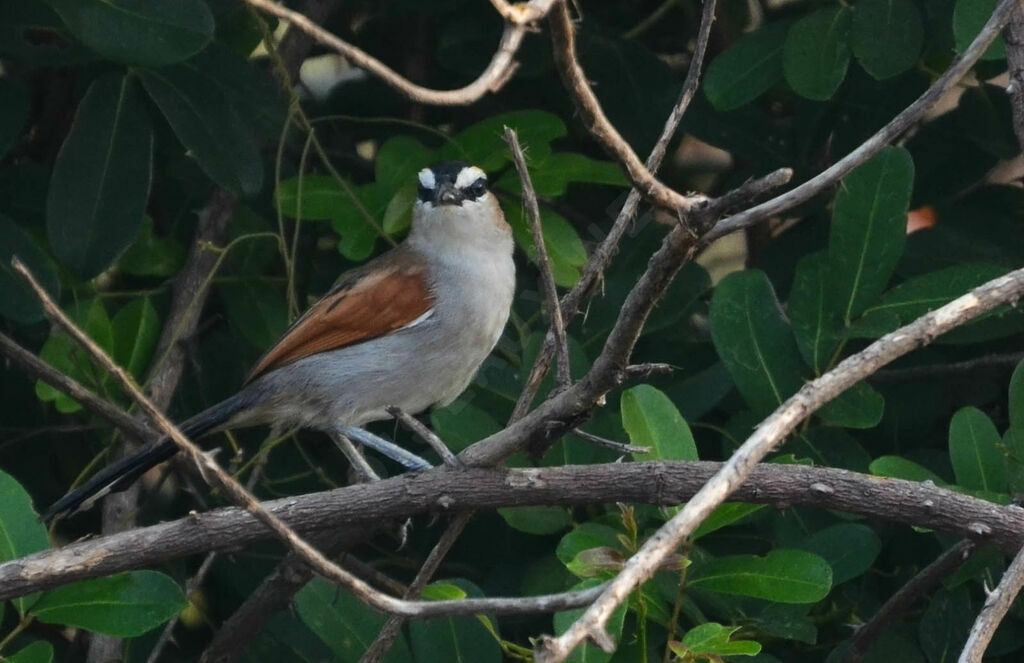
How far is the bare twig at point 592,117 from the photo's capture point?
202cm

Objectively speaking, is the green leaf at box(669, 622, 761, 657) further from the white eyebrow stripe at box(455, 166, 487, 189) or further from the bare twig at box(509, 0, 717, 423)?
the white eyebrow stripe at box(455, 166, 487, 189)

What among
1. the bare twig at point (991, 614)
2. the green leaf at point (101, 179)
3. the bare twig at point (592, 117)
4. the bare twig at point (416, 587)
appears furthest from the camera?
the green leaf at point (101, 179)

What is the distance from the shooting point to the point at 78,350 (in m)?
4.04

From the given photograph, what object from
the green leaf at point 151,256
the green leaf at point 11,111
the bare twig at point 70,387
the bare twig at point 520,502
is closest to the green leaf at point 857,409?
the bare twig at point 520,502

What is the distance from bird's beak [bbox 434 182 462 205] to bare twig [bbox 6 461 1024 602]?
4.14 ft

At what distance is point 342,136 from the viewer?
4863mm

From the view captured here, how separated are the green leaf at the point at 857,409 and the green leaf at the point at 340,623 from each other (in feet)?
3.97

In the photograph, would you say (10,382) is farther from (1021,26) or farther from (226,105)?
(1021,26)

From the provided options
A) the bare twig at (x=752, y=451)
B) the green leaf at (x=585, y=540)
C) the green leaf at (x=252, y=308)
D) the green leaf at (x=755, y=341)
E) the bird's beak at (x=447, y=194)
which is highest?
the bare twig at (x=752, y=451)

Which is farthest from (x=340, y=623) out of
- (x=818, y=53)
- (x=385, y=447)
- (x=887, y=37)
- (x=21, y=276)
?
(x=887, y=37)

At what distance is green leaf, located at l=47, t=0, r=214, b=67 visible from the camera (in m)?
3.61

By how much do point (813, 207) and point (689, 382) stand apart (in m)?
0.90

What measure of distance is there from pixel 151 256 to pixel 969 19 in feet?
8.03

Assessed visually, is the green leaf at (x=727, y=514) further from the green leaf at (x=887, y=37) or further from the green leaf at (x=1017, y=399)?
the green leaf at (x=887, y=37)
